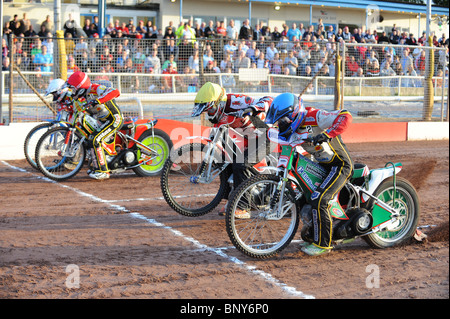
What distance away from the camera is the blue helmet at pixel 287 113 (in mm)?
5867

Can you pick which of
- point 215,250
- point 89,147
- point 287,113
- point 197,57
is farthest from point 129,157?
point 287,113

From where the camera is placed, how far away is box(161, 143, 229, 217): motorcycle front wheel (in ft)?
24.0

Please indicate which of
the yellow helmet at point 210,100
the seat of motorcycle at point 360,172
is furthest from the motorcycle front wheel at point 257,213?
the yellow helmet at point 210,100

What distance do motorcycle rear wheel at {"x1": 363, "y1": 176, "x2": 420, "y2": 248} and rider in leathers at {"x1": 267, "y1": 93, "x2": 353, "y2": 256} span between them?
586 millimetres

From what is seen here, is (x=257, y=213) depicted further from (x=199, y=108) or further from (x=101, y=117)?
(x=101, y=117)

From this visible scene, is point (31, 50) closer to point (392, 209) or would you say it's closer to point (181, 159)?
point (181, 159)

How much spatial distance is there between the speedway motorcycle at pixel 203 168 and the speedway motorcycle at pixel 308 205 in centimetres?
121

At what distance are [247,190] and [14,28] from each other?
1370 centimetres

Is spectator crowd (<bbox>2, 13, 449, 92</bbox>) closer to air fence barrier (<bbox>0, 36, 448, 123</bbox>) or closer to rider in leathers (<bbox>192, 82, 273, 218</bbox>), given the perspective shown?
air fence barrier (<bbox>0, 36, 448, 123</bbox>)

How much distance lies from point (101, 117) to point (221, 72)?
451 cm

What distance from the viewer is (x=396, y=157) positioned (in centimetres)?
1295

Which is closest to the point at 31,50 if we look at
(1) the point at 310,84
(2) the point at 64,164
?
(2) the point at 64,164

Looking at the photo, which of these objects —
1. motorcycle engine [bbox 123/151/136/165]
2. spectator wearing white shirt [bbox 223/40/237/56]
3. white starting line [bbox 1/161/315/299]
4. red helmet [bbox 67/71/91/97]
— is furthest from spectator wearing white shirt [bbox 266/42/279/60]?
white starting line [bbox 1/161/315/299]

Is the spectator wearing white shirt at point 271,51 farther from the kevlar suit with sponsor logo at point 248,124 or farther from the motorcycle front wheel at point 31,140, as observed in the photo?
the kevlar suit with sponsor logo at point 248,124
